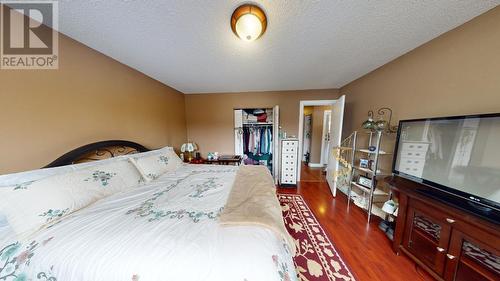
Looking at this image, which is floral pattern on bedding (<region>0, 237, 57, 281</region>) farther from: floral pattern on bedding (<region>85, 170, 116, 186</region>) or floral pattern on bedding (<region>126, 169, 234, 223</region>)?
floral pattern on bedding (<region>85, 170, 116, 186</region>)

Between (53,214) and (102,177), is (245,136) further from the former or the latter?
(53,214)

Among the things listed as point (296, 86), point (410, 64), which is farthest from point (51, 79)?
point (410, 64)

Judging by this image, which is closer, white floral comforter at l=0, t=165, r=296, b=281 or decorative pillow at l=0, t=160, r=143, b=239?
white floral comforter at l=0, t=165, r=296, b=281

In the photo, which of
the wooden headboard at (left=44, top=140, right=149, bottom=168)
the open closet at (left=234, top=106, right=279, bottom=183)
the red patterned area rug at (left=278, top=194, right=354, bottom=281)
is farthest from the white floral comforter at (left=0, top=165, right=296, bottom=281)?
the open closet at (left=234, top=106, right=279, bottom=183)

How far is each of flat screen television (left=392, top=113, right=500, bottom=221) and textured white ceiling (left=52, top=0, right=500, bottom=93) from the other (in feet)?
2.84

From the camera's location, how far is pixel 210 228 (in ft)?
3.01

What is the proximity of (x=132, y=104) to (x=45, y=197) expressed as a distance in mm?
1443

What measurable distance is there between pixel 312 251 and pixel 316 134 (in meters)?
3.75

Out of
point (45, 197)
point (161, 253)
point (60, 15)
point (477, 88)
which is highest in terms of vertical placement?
point (60, 15)

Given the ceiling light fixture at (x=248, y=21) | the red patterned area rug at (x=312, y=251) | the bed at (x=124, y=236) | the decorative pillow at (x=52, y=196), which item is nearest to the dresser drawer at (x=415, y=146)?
the red patterned area rug at (x=312, y=251)

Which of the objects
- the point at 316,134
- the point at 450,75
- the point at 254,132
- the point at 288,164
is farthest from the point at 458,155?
the point at 316,134

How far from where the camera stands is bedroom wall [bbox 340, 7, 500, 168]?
1.14 meters

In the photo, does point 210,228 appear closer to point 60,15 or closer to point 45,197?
point 45,197

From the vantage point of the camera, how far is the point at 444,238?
1122mm
